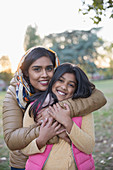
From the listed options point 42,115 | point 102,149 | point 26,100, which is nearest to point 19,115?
point 26,100

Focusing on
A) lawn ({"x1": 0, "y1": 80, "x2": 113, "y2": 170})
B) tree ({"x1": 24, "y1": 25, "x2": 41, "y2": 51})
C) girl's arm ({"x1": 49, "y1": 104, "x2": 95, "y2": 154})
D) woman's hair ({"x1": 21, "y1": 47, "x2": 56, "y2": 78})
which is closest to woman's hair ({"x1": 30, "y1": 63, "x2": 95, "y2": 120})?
girl's arm ({"x1": 49, "y1": 104, "x2": 95, "y2": 154})

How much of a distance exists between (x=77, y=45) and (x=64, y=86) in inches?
1337

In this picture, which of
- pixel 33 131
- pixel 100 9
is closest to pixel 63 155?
pixel 33 131

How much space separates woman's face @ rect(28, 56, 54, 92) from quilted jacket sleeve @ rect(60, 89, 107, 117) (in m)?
0.46

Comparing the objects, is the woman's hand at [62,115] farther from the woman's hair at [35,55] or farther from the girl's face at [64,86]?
the woman's hair at [35,55]

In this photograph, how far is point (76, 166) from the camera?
195 centimetres

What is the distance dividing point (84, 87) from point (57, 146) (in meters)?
0.61

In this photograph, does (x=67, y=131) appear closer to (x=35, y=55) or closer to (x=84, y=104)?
(x=84, y=104)

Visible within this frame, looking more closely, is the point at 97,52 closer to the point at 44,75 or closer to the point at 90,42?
the point at 90,42

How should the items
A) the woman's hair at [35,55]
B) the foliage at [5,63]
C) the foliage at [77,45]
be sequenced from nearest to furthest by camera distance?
1. the woman's hair at [35,55]
2. the foliage at [5,63]
3. the foliage at [77,45]

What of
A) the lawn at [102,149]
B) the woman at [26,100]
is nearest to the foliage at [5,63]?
the lawn at [102,149]

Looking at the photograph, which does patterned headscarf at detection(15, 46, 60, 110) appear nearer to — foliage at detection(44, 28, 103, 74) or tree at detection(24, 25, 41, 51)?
foliage at detection(44, 28, 103, 74)

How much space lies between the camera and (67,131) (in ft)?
6.36

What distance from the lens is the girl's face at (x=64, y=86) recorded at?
205cm
